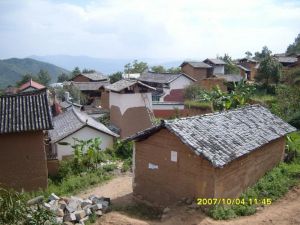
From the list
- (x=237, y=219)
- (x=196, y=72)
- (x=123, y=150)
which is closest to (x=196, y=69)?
(x=196, y=72)

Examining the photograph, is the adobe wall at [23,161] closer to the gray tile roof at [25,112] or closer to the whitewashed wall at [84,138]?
the gray tile roof at [25,112]

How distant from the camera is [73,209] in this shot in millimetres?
12438

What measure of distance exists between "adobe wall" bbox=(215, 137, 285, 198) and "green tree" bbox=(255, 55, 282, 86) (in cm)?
2802

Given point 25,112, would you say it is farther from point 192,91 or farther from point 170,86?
point 170,86

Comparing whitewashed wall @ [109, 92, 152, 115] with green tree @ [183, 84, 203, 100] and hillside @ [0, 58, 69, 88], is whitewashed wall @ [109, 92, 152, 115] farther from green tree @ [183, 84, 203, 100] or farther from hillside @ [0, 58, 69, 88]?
hillside @ [0, 58, 69, 88]

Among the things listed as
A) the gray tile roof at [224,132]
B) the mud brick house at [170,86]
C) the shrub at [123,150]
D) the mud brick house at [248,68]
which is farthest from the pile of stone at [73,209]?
the mud brick house at [248,68]

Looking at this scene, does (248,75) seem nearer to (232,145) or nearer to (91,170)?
(91,170)

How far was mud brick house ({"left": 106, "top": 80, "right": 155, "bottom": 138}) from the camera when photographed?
2984 cm

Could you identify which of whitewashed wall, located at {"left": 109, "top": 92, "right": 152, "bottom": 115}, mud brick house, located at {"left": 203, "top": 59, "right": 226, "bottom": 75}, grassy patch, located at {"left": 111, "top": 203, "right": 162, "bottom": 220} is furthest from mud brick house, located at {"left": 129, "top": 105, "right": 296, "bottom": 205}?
mud brick house, located at {"left": 203, "top": 59, "right": 226, "bottom": 75}

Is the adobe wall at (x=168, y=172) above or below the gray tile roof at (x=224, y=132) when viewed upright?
below

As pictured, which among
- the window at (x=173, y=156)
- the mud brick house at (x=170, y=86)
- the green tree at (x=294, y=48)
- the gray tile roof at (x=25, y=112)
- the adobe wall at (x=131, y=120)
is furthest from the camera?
the green tree at (x=294, y=48)

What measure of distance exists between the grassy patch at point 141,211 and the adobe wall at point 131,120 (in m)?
15.5

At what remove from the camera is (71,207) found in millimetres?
12492

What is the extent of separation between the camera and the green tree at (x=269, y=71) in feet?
149
